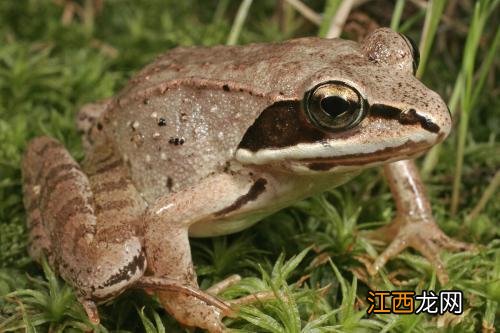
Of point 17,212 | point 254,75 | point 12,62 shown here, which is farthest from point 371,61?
point 12,62

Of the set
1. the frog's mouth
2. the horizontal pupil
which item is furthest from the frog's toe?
the horizontal pupil

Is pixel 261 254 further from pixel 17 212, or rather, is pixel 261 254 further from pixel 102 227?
pixel 17 212

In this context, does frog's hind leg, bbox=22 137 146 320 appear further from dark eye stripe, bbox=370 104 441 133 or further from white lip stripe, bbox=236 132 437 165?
dark eye stripe, bbox=370 104 441 133

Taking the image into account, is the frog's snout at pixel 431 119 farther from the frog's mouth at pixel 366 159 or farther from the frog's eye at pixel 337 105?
the frog's eye at pixel 337 105

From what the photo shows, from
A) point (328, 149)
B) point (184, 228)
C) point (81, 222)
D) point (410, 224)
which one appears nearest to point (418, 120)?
point (328, 149)

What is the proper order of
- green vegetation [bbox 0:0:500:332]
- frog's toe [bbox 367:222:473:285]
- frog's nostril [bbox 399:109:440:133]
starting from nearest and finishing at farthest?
1. frog's nostril [bbox 399:109:440:133]
2. green vegetation [bbox 0:0:500:332]
3. frog's toe [bbox 367:222:473:285]

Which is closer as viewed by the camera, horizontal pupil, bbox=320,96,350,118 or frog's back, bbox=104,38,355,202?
horizontal pupil, bbox=320,96,350,118
